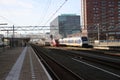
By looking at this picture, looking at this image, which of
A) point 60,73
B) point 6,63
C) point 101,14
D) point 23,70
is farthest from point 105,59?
point 101,14

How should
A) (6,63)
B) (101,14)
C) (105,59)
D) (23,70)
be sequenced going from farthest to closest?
1. (101,14)
2. (105,59)
3. (6,63)
4. (23,70)

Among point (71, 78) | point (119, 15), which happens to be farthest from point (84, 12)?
point (71, 78)

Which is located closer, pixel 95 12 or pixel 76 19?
pixel 95 12

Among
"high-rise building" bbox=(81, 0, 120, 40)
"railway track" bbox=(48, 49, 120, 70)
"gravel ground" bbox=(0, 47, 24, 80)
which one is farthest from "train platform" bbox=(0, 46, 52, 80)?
"high-rise building" bbox=(81, 0, 120, 40)

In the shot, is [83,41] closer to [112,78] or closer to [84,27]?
[84,27]

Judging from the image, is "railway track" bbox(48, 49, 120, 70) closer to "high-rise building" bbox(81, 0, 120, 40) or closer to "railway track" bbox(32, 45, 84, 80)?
"railway track" bbox(32, 45, 84, 80)

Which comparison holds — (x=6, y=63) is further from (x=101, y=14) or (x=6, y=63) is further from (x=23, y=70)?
(x=101, y=14)

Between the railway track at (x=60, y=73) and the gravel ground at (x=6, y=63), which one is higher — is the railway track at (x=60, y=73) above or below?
below

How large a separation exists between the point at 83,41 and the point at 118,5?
2038 centimetres

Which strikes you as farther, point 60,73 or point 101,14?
point 101,14

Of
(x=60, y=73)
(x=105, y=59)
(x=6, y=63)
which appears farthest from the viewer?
(x=105, y=59)

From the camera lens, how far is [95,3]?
91.8 meters

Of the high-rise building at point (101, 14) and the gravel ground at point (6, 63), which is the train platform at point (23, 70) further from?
the high-rise building at point (101, 14)

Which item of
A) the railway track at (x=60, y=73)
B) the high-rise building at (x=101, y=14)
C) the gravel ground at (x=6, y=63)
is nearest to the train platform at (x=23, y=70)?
the gravel ground at (x=6, y=63)
